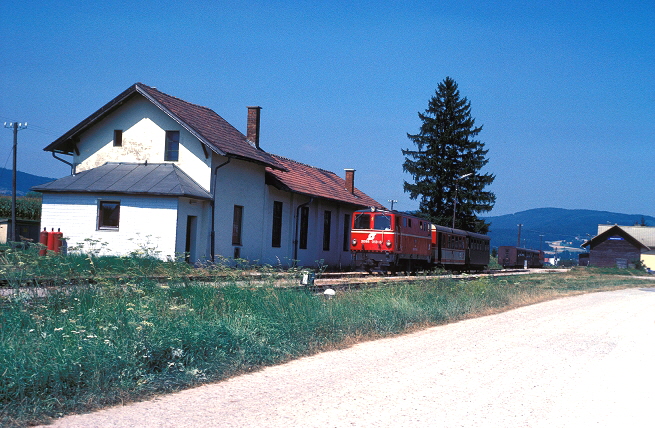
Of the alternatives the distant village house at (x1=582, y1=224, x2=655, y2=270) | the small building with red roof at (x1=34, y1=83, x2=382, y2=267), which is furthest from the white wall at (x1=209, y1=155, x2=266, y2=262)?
the distant village house at (x1=582, y1=224, x2=655, y2=270)

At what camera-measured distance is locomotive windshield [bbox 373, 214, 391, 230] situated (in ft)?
98.9

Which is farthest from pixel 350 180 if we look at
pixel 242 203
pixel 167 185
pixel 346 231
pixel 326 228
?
pixel 167 185

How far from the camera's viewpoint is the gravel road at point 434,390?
6.25 metres

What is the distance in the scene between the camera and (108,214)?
84.8ft

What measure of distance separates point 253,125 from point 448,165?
31877 millimetres

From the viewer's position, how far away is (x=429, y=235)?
35312 millimetres

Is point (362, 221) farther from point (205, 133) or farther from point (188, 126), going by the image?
point (188, 126)

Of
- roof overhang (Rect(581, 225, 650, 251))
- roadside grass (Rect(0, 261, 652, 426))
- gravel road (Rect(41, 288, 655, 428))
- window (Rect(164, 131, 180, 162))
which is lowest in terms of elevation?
gravel road (Rect(41, 288, 655, 428))

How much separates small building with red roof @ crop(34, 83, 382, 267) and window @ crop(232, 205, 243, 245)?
0.04 meters

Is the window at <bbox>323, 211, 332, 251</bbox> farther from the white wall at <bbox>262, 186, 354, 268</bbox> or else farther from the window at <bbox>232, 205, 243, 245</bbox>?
the window at <bbox>232, 205, 243, 245</bbox>

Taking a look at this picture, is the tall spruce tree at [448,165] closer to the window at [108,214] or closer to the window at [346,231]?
the window at [346,231]

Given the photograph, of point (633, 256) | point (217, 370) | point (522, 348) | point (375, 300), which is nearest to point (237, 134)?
point (375, 300)

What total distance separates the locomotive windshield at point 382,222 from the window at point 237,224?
6.39 m

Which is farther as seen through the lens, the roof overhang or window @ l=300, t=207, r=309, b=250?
the roof overhang
